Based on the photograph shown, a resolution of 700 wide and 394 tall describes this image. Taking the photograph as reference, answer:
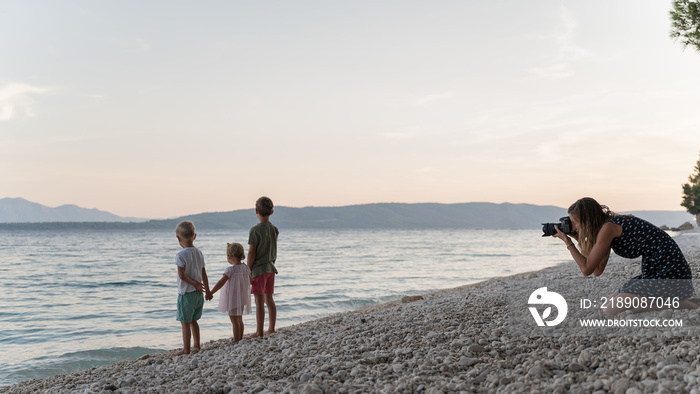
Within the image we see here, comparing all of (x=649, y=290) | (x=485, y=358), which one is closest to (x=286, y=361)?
(x=485, y=358)

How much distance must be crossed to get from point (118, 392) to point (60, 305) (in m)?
12.2

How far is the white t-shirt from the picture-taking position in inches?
235

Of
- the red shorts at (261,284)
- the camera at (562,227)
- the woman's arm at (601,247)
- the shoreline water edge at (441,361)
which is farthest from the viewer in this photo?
the red shorts at (261,284)

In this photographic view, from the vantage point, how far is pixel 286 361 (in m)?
5.01

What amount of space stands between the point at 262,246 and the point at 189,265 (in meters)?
0.97

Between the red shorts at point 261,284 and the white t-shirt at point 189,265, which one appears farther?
the red shorts at point 261,284

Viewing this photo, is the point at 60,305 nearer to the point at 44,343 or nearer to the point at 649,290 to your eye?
the point at 44,343

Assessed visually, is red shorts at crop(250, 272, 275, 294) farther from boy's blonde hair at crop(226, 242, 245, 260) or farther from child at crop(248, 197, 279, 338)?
boy's blonde hair at crop(226, 242, 245, 260)

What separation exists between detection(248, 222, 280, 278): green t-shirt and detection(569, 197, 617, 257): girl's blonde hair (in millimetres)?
3680

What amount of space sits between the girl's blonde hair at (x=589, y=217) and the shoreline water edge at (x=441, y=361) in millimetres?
865

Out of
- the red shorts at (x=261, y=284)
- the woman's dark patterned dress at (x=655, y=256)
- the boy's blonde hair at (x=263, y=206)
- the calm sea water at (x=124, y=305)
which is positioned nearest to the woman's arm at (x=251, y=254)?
the red shorts at (x=261, y=284)

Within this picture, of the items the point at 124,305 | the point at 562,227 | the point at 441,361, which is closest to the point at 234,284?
the point at 441,361

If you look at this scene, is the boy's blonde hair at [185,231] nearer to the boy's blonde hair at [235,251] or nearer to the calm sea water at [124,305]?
the boy's blonde hair at [235,251]

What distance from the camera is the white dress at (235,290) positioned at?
6.49m
